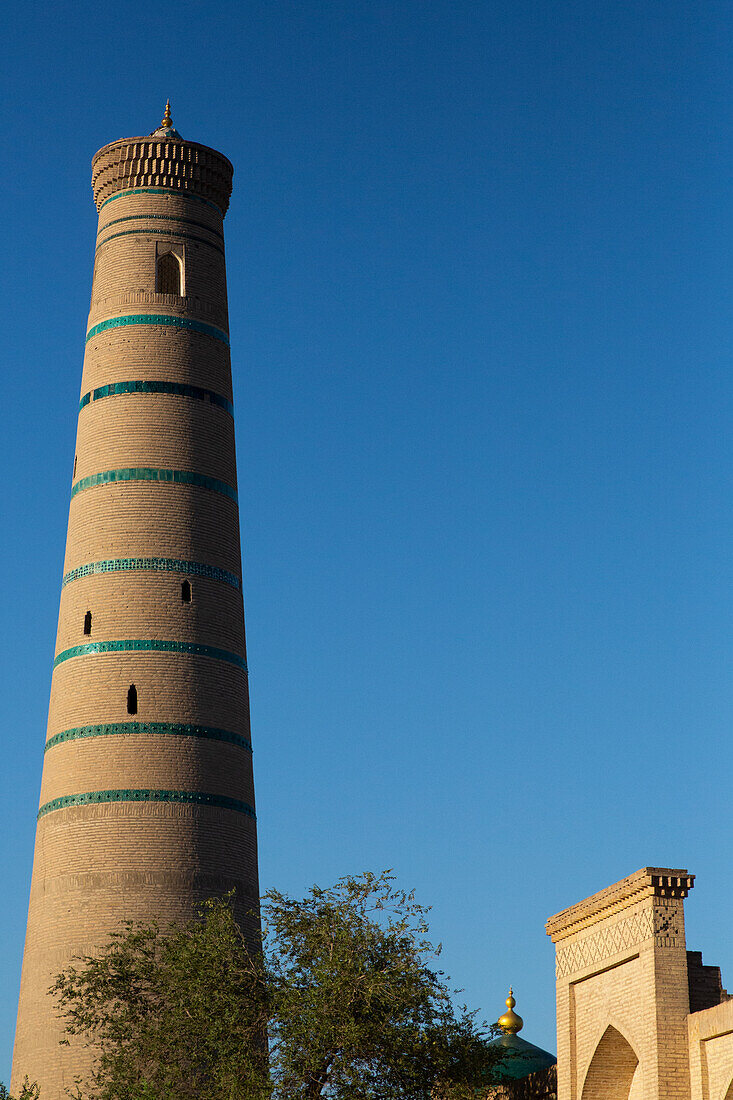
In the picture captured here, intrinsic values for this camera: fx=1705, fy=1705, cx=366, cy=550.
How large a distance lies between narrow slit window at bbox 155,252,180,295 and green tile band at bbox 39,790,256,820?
9467 mm

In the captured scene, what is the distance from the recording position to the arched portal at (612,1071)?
21109 millimetres

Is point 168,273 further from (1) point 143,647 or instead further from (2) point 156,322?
(1) point 143,647

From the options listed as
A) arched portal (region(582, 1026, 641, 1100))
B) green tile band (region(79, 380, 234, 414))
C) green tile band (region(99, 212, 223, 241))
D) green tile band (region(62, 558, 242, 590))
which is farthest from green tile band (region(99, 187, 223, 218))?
arched portal (region(582, 1026, 641, 1100))

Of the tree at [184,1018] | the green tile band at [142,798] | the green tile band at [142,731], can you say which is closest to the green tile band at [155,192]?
the green tile band at [142,731]

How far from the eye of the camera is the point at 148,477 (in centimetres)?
Answer: 2952

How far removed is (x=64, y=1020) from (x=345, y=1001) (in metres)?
7.48

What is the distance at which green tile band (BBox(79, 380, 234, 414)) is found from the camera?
1189 inches

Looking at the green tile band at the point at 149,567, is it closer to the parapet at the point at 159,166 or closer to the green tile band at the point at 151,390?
the green tile band at the point at 151,390

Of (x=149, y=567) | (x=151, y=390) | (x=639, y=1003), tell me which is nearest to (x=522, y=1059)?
(x=639, y=1003)

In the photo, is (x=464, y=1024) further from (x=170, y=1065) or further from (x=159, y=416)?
(x=159, y=416)

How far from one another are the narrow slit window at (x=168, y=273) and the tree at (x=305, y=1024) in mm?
12651

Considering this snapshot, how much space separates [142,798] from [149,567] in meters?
3.98

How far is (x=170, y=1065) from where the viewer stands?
72.7 ft

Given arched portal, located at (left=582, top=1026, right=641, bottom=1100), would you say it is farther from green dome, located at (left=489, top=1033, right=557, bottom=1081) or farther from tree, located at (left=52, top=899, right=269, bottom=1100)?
green dome, located at (left=489, top=1033, right=557, bottom=1081)
